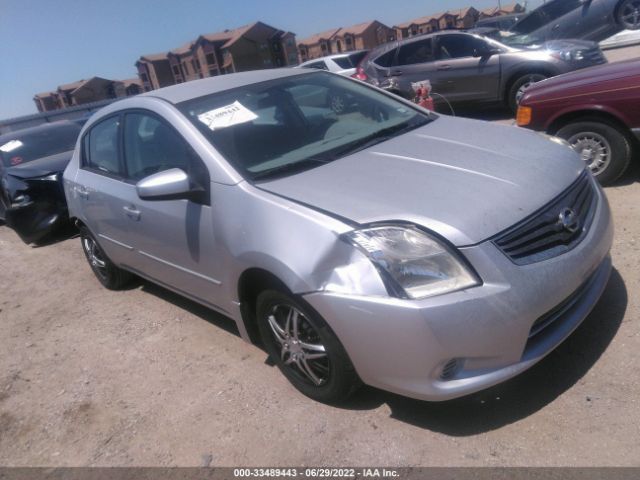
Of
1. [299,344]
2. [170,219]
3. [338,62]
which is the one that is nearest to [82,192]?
[170,219]

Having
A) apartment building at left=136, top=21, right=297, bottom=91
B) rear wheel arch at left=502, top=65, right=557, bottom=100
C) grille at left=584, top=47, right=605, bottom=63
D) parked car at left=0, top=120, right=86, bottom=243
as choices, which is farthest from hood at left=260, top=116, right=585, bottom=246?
apartment building at left=136, top=21, right=297, bottom=91

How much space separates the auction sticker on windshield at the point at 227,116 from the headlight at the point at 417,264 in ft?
4.30

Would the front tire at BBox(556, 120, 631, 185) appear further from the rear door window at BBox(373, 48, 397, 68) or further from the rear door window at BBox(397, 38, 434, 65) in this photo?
the rear door window at BBox(373, 48, 397, 68)

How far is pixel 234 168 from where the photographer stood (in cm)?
280

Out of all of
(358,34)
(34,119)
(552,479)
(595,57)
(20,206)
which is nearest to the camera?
(552,479)

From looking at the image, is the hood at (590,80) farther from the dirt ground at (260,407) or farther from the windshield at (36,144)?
the windshield at (36,144)

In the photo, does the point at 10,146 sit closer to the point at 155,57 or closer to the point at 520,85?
the point at 520,85

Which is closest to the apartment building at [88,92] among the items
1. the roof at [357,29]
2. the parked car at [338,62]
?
the roof at [357,29]

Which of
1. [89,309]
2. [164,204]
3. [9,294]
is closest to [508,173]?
[164,204]

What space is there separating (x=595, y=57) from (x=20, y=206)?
848 cm

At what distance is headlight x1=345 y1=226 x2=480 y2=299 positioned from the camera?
7.04 ft

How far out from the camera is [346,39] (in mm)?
57625

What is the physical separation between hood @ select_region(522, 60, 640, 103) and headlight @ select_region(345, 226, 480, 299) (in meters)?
3.14

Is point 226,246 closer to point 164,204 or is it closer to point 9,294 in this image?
point 164,204
